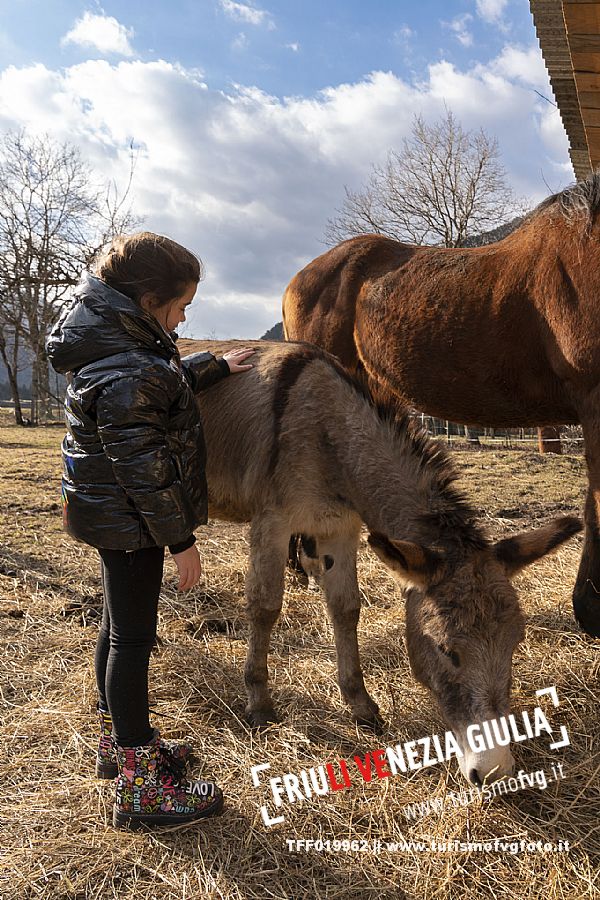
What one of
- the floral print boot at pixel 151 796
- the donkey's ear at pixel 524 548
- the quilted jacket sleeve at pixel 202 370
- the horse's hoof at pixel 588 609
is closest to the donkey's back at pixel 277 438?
the quilted jacket sleeve at pixel 202 370

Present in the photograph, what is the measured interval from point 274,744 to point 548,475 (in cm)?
816

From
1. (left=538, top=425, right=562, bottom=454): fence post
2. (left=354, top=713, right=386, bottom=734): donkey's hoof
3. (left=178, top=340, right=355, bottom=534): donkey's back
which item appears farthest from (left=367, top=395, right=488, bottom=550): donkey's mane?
(left=538, top=425, right=562, bottom=454): fence post

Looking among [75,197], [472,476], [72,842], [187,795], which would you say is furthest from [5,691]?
[75,197]

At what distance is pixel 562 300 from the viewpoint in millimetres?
3355

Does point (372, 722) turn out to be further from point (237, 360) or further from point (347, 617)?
point (237, 360)

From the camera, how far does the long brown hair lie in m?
2.43

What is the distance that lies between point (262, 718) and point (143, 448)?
1.75 meters

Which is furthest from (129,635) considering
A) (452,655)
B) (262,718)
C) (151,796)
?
(452,655)

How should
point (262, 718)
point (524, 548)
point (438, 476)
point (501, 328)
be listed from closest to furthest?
1. point (524, 548)
2. point (438, 476)
3. point (262, 718)
4. point (501, 328)

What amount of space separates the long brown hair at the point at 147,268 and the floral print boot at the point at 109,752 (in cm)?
195

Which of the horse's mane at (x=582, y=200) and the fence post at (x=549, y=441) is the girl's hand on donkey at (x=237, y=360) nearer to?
the horse's mane at (x=582, y=200)

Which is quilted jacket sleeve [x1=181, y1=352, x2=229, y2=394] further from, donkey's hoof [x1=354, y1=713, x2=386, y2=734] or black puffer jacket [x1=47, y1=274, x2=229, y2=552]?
donkey's hoof [x1=354, y1=713, x2=386, y2=734]

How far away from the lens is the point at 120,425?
216 cm


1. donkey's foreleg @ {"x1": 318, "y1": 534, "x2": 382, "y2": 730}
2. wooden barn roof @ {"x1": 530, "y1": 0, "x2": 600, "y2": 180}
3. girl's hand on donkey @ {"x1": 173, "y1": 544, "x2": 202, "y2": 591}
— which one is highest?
wooden barn roof @ {"x1": 530, "y1": 0, "x2": 600, "y2": 180}
